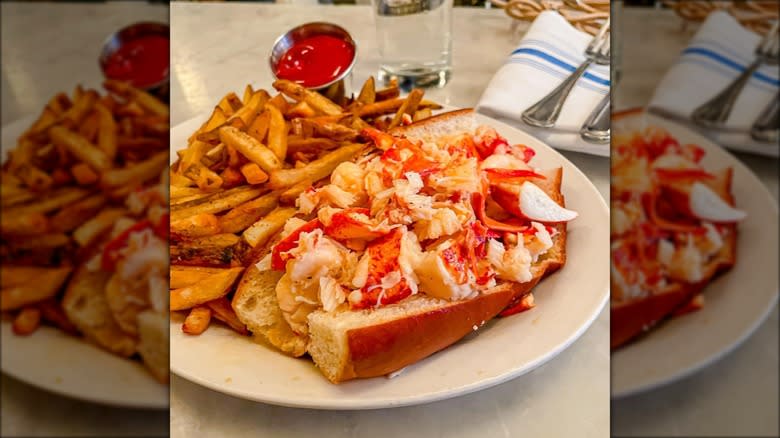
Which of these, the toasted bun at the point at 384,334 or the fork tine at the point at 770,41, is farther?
the toasted bun at the point at 384,334

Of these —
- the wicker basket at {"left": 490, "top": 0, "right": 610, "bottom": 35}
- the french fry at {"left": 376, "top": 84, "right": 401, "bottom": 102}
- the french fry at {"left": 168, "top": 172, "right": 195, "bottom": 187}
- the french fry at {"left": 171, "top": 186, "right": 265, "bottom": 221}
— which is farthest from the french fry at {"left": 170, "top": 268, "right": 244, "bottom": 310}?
the wicker basket at {"left": 490, "top": 0, "right": 610, "bottom": 35}

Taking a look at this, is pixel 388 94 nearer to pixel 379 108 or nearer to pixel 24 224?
pixel 379 108

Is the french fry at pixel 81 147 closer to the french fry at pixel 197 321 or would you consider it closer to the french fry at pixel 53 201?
the french fry at pixel 53 201

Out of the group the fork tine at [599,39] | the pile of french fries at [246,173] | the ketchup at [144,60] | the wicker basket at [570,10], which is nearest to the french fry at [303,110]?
the pile of french fries at [246,173]

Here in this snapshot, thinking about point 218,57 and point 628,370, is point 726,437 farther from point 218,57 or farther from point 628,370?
point 218,57

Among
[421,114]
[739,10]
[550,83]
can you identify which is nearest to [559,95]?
[550,83]

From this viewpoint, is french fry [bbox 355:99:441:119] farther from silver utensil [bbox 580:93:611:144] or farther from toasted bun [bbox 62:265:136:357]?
toasted bun [bbox 62:265:136:357]
